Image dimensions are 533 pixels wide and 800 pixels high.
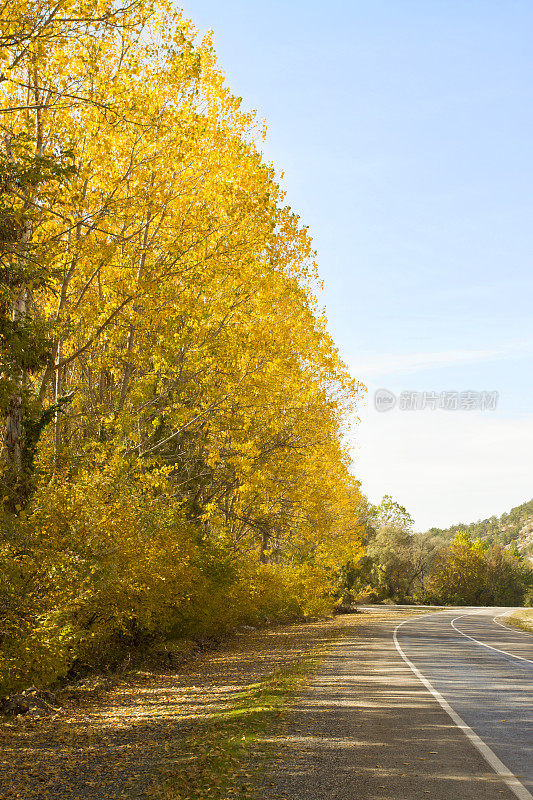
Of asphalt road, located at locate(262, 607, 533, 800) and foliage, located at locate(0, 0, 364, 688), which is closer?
asphalt road, located at locate(262, 607, 533, 800)

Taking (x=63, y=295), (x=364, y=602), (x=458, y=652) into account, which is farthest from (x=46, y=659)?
(x=364, y=602)

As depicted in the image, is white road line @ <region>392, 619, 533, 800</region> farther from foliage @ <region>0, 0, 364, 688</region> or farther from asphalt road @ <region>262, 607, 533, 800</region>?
foliage @ <region>0, 0, 364, 688</region>

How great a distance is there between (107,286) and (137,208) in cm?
158

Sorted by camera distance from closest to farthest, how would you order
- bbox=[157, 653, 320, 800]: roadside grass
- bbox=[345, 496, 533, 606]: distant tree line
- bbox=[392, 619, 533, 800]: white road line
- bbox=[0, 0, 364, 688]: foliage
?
bbox=[392, 619, 533, 800]: white road line → bbox=[157, 653, 320, 800]: roadside grass → bbox=[0, 0, 364, 688]: foliage → bbox=[345, 496, 533, 606]: distant tree line

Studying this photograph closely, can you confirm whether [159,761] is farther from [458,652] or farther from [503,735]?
[458,652]

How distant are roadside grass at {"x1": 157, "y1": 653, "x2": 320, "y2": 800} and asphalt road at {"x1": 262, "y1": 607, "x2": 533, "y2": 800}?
0.21 meters

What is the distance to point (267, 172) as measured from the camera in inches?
685

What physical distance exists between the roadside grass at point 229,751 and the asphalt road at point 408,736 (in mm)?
215

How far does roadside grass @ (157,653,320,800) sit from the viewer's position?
6.18 meters

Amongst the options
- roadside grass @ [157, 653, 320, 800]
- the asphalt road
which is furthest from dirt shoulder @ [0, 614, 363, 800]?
the asphalt road

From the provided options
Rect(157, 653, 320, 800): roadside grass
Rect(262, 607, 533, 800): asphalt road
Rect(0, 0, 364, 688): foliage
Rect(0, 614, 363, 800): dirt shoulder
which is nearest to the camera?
Rect(262, 607, 533, 800): asphalt road

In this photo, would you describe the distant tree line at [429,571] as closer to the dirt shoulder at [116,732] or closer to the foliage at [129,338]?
the foliage at [129,338]

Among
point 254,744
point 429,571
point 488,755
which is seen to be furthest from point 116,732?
point 429,571

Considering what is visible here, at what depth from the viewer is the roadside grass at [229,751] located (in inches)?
243
